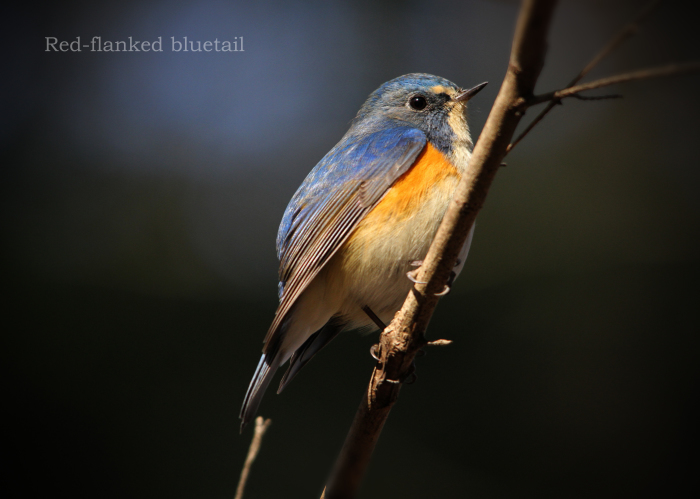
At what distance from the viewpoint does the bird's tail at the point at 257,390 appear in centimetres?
266

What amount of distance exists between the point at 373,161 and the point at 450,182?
443 millimetres

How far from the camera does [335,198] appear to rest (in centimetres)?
255

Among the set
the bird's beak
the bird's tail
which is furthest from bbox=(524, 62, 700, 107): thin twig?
the bird's tail

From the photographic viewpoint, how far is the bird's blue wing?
2367 millimetres

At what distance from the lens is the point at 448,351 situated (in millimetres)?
4410

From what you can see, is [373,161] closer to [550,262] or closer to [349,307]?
[349,307]

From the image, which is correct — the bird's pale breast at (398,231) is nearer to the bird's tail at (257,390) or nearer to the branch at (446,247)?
the branch at (446,247)

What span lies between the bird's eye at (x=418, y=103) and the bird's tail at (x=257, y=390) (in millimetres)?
1703

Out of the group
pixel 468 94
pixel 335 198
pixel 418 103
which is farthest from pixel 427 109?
pixel 335 198

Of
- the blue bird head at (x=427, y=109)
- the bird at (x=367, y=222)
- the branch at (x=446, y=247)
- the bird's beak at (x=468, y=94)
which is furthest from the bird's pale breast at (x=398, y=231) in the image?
the bird's beak at (x=468, y=94)

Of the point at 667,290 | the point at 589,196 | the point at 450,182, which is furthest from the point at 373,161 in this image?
the point at 667,290

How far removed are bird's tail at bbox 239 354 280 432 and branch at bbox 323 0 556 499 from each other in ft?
2.98

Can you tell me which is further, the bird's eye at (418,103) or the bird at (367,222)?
the bird's eye at (418,103)

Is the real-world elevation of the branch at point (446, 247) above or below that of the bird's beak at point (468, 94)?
below
